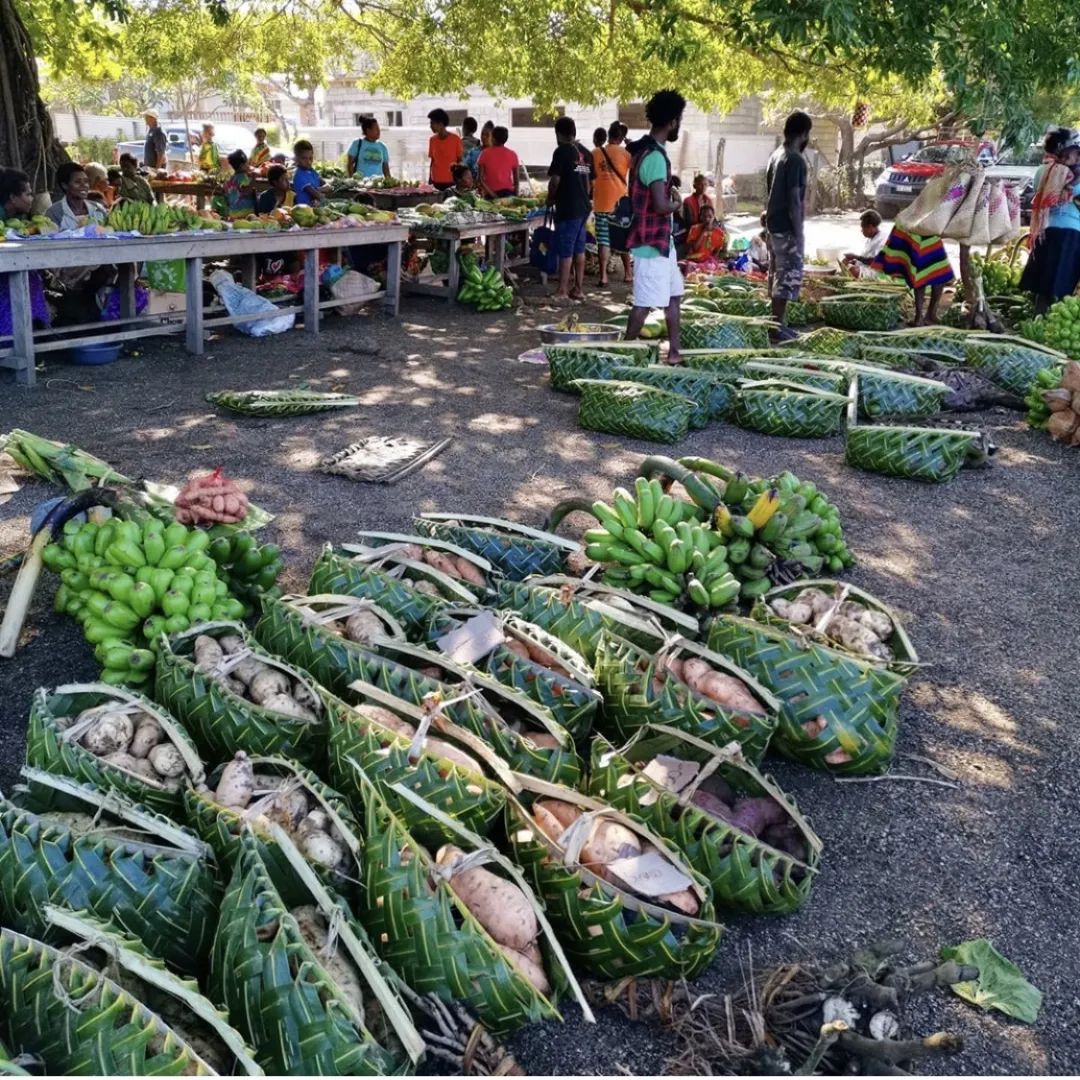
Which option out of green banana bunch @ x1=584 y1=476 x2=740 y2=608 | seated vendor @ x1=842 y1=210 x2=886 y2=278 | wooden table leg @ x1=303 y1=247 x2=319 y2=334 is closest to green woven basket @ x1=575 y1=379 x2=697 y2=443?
green banana bunch @ x1=584 y1=476 x2=740 y2=608

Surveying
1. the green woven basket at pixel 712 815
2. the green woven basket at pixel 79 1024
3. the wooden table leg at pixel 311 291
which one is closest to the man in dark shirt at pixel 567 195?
the wooden table leg at pixel 311 291

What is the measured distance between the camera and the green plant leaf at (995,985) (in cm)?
241

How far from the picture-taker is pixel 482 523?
420 centimetres

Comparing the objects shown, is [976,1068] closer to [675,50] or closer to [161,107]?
[675,50]

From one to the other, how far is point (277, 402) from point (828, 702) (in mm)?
4664

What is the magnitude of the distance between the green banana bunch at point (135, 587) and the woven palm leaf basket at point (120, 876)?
1.10m

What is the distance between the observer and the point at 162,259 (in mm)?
8242

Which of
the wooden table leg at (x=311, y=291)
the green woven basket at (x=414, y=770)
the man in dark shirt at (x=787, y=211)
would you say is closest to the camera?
the green woven basket at (x=414, y=770)

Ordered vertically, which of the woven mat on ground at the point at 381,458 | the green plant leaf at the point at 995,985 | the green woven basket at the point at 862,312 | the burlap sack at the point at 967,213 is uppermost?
the burlap sack at the point at 967,213

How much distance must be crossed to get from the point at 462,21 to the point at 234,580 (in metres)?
13.5

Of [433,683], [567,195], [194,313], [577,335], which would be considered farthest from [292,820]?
[567,195]

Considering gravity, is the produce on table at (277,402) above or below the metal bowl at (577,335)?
below

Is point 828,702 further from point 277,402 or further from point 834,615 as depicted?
point 277,402

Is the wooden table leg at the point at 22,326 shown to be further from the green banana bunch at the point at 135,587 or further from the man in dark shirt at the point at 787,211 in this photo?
the man in dark shirt at the point at 787,211
